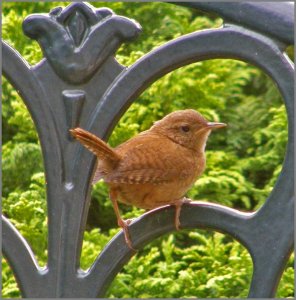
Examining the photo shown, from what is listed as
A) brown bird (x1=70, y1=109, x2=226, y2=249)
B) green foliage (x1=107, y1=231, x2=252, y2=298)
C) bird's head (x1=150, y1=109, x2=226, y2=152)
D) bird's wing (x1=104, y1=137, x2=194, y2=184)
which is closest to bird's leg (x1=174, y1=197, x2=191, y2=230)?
brown bird (x1=70, y1=109, x2=226, y2=249)

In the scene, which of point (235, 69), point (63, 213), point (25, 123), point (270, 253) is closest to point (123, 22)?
point (63, 213)

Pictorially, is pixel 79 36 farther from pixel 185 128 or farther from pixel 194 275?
pixel 194 275

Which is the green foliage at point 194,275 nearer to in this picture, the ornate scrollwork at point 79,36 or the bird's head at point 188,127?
the bird's head at point 188,127

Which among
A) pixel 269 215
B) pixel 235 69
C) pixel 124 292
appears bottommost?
pixel 269 215

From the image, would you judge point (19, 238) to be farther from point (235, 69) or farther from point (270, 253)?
point (235, 69)

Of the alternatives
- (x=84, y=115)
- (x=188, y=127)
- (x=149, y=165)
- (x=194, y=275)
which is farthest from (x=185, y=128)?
(x=194, y=275)

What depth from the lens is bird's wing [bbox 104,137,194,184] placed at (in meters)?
2.21

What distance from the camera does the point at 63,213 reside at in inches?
82.9

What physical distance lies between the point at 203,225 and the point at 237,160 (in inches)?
58.4

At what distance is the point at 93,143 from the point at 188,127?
0.48 meters

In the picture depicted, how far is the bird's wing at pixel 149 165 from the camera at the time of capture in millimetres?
2211

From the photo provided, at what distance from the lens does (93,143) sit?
2012mm

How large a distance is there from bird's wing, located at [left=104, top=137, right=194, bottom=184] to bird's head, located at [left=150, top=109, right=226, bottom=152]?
5.2 inches

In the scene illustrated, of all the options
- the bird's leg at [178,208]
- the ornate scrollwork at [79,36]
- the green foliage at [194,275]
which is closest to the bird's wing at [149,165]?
the bird's leg at [178,208]
